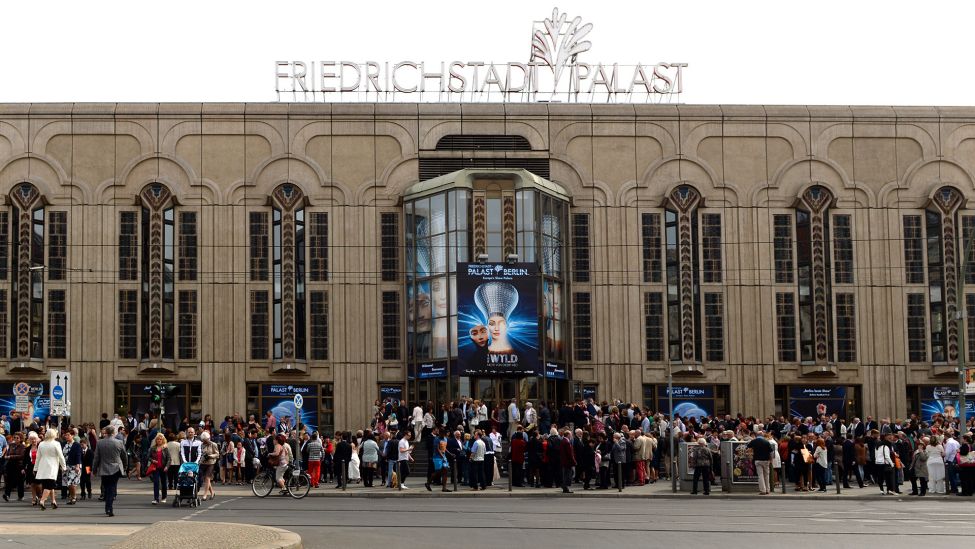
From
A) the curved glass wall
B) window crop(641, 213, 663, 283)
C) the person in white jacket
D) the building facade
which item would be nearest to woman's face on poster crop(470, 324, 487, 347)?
the curved glass wall

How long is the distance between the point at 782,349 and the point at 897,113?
11.1 m

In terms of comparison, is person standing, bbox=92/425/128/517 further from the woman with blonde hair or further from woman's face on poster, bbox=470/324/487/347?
woman's face on poster, bbox=470/324/487/347

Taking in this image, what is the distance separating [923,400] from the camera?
54219 millimetres

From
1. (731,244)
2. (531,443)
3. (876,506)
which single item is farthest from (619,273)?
(876,506)

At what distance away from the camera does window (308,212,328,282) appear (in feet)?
177

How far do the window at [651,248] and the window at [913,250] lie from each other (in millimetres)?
10250

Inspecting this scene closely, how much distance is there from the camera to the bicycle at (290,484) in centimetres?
3481

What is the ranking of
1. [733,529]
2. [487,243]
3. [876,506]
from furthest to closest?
[487,243] → [876,506] → [733,529]

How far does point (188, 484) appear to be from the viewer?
102 feet

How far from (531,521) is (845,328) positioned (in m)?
30.8

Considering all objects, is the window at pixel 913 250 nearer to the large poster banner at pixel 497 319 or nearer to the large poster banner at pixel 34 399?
the large poster banner at pixel 497 319

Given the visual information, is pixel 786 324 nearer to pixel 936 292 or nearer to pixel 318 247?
pixel 936 292

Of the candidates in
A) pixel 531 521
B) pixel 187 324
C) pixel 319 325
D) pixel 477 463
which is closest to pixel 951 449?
pixel 477 463

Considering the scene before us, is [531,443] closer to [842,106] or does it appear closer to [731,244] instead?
[731,244]
